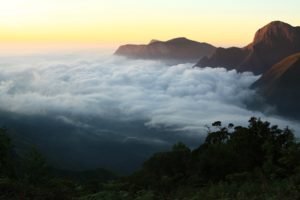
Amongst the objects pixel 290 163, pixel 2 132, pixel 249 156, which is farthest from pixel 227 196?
pixel 2 132

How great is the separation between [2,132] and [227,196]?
44120 millimetres

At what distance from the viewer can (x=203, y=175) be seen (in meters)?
43.6

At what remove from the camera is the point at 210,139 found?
266 ft

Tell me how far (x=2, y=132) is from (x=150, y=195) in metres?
43.2

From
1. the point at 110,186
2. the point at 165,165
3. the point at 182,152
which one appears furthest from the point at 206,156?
the point at 110,186

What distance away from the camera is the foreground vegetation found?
612 inches

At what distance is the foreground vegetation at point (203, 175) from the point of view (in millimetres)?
15537

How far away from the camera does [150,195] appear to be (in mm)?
14812

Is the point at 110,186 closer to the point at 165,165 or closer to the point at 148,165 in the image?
the point at 165,165

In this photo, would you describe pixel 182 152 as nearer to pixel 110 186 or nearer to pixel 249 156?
pixel 249 156

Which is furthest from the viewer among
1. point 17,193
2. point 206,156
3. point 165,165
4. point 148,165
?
point 148,165

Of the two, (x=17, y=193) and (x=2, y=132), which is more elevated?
(x=2, y=132)

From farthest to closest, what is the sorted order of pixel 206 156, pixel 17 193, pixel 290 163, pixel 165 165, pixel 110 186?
1. pixel 165 165
2. pixel 206 156
3. pixel 290 163
4. pixel 110 186
5. pixel 17 193

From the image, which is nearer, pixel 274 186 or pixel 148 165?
pixel 274 186
